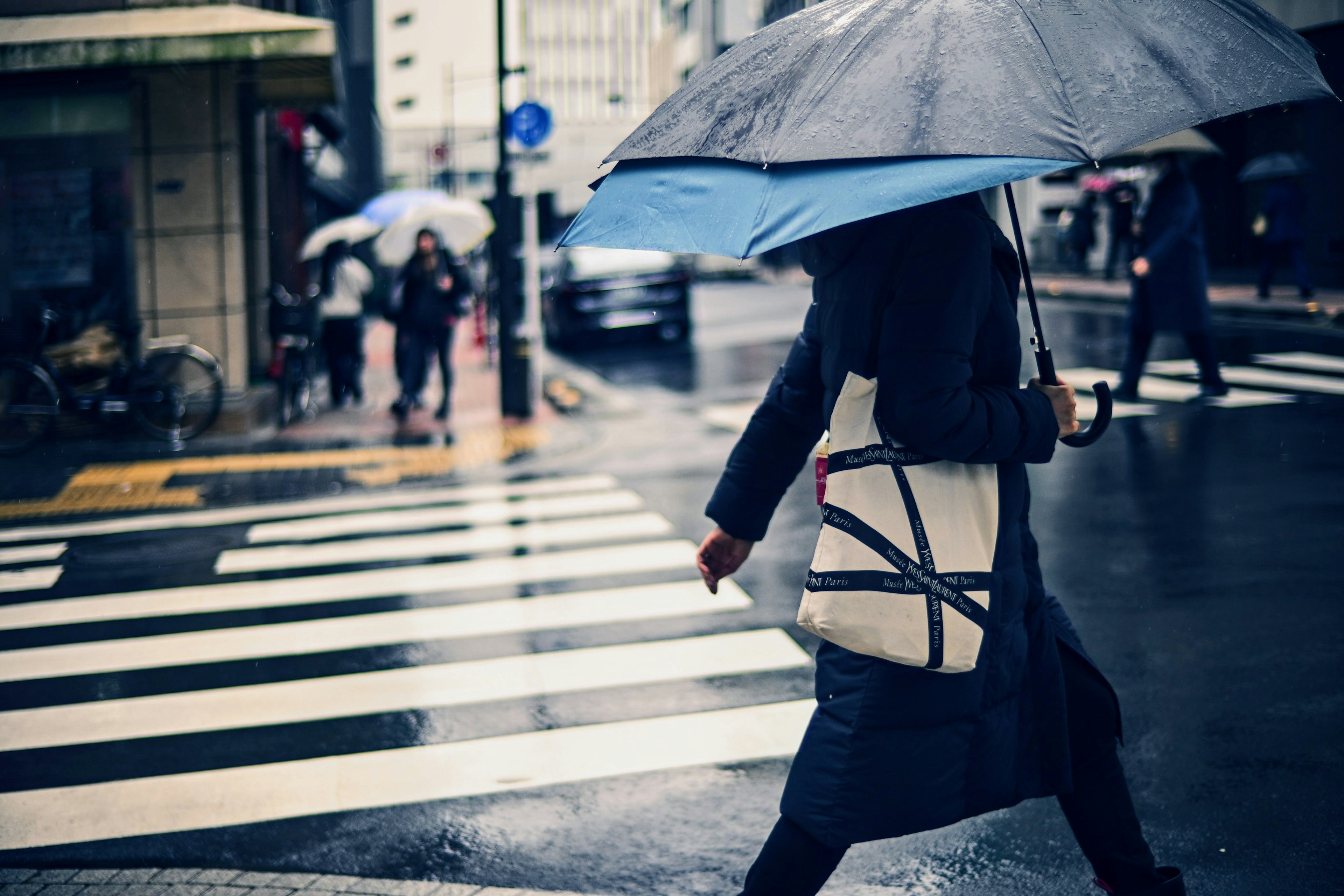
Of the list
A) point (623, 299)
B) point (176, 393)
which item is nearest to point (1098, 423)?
point (176, 393)

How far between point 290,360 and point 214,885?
1046 cm

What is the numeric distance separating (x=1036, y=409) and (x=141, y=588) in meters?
5.65

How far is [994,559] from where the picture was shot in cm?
253

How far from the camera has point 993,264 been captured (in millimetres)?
2598

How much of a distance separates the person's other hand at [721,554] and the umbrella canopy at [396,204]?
40.9ft

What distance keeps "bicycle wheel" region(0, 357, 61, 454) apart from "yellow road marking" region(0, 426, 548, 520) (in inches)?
26.0

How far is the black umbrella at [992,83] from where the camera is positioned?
2.22m

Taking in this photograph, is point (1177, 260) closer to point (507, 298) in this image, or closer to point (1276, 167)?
point (507, 298)

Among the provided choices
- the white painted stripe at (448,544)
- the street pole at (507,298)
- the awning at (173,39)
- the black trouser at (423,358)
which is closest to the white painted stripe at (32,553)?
the white painted stripe at (448,544)

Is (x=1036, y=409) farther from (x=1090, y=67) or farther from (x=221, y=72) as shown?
(x=221, y=72)

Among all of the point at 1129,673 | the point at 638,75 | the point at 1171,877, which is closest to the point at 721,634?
the point at 1129,673

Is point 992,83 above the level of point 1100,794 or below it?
above

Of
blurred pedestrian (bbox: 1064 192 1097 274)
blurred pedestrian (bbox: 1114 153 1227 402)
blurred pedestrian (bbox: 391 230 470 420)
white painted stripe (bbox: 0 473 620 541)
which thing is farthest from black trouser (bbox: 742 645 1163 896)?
blurred pedestrian (bbox: 1064 192 1097 274)

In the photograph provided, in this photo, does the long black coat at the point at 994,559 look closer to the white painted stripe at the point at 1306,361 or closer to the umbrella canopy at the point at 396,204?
the white painted stripe at the point at 1306,361
